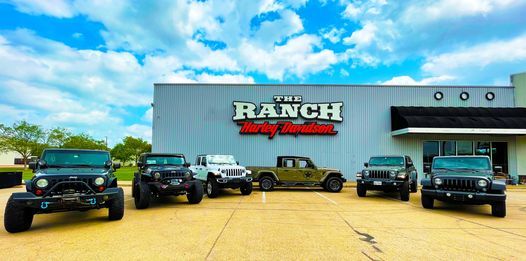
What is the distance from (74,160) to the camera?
804cm

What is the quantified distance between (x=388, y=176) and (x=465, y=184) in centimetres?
324

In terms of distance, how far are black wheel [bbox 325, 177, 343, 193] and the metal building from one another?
5009mm

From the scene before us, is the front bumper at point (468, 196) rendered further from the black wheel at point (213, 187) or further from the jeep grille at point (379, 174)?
the black wheel at point (213, 187)

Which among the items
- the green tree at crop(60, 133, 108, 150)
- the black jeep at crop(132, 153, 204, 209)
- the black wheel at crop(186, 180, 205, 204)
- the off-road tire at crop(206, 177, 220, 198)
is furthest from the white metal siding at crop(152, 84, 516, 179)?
the green tree at crop(60, 133, 108, 150)

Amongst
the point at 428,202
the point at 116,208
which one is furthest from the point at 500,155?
the point at 116,208

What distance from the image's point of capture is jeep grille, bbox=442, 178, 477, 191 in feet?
28.5

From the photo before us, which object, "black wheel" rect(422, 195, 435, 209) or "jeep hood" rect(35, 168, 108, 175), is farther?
"black wheel" rect(422, 195, 435, 209)

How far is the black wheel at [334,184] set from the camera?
1470cm

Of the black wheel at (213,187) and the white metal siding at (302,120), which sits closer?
the black wheel at (213,187)

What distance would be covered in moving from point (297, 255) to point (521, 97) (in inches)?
913

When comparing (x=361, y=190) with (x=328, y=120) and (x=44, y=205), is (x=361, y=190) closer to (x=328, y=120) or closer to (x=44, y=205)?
(x=328, y=120)

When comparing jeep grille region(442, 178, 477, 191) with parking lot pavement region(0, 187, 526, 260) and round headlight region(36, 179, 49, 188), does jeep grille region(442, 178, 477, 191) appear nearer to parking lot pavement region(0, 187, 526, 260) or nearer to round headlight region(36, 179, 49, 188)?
parking lot pavement region(0, 187, 526, 260)

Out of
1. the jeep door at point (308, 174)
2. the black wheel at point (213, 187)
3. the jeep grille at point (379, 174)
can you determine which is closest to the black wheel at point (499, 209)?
the jeep grille at point (379, 174)

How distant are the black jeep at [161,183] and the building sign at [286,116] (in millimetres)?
9631
